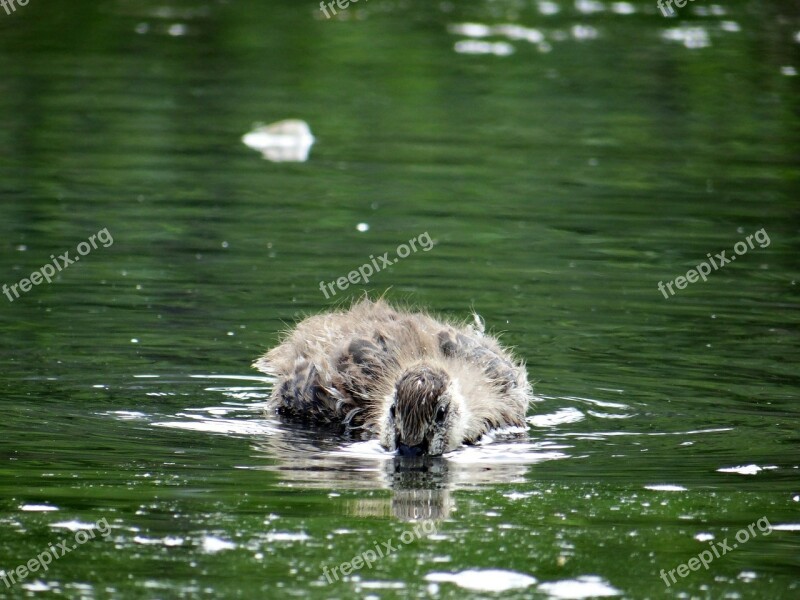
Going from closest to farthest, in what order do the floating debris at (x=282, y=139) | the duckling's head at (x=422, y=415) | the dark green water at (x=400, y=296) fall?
the dark green water at (x=400, y=296)
the duckling's head at (x=422, y=415)
the floating debris at (x=282, y=139)

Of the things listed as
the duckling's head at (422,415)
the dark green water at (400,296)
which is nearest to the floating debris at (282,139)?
the dark green water at (400,296)

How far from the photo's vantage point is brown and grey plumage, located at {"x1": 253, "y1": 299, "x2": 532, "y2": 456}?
360 inches

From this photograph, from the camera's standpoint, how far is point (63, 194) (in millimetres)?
16766

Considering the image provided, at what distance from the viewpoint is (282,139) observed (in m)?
20.6

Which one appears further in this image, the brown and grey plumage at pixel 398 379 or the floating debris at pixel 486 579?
the brown and grey plumage at pixel 398 379

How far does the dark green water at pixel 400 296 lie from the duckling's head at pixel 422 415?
0.17m

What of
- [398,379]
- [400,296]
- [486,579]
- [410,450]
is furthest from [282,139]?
[486,579]

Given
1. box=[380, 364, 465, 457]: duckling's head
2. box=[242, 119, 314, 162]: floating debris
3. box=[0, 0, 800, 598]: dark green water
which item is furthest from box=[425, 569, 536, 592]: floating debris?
box=[242, 119, 314, 162]: floating debris

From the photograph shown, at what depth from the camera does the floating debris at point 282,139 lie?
2023 cm

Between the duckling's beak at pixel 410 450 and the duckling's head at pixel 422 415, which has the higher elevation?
the duckling's head at pixel 422 415

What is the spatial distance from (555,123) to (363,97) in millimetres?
3202

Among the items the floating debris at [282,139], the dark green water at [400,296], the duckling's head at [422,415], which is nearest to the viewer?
the dark green water at [400,296]

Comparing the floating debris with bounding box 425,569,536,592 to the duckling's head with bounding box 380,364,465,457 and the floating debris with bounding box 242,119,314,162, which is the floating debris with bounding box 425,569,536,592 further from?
the floating debris with bounding box 242,119,314,162

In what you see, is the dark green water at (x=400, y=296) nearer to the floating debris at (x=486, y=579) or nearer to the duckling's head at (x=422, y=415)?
the floating debris at (x=486, y=579)
